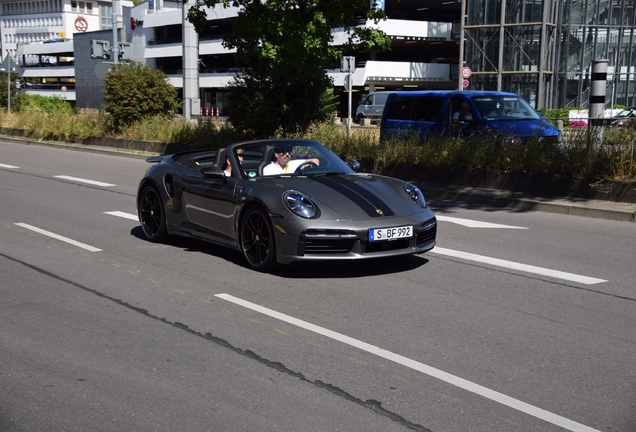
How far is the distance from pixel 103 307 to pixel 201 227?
7.50 feet

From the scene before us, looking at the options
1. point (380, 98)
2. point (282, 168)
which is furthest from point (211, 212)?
point (380, 98)

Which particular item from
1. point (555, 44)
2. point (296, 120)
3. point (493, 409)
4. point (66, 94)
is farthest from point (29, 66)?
point (493, 409)

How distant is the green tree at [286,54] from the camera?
62.4ft

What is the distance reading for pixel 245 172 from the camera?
8203mm

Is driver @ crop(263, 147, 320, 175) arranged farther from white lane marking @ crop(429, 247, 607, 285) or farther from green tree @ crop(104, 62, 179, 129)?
green tree @ crop(104, 62, 179, 129)

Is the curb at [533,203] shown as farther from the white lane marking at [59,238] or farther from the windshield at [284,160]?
the white lane marking at [59,238]

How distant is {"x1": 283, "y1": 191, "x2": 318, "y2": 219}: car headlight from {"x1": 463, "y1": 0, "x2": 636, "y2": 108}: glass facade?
44066 millimetres

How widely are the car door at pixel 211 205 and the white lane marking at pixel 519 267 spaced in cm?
239

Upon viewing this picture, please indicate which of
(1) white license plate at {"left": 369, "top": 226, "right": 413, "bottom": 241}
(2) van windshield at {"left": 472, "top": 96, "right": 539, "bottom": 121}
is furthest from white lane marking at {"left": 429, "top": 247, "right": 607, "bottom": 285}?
(2) van windshield at {"left": 472, "top": 96, "right": 539, "bottom": 121}

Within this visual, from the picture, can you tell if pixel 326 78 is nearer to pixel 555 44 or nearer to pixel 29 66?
pixel 555 44

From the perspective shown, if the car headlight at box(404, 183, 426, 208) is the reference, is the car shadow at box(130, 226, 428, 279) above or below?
below

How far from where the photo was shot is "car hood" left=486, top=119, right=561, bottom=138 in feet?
53.4

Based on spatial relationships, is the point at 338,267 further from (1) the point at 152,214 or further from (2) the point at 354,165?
(1) the point at 152,214

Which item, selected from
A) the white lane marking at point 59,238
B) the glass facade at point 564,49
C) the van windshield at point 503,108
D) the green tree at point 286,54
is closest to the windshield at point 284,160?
the white lane marking at point 59,238
